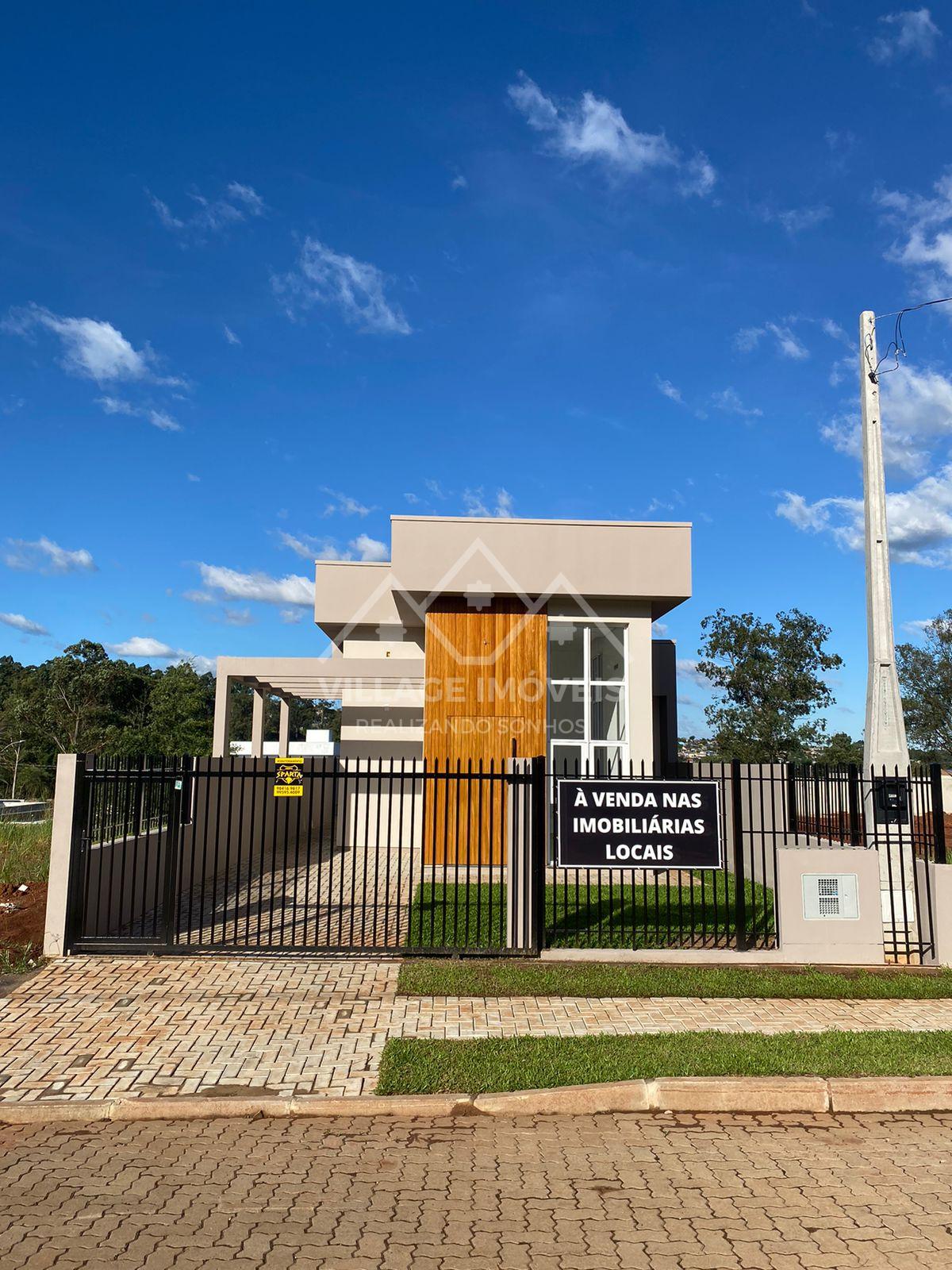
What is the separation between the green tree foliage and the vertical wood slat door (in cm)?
2795

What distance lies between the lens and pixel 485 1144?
5.19 m

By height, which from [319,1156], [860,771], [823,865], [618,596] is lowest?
[319,1156]

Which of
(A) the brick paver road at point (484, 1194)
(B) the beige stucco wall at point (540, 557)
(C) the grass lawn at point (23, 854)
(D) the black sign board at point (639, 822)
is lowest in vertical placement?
(A) the brick paver road at point (484, 1194)

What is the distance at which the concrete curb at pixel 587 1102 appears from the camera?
18.4 ft

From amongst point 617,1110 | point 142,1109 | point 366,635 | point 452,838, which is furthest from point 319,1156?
point 366,635

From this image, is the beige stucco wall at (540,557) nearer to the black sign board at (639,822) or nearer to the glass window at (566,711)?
the glass window at (566,711)

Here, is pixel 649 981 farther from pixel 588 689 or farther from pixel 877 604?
pixel 588 689

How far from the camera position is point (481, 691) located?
18359mm

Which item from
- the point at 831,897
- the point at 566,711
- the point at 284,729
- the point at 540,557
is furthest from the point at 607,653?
the point at 284,729

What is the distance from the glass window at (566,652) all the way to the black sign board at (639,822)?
31.7ft

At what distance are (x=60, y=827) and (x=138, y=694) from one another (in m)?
48.3

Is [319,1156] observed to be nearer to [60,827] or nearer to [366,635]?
[60,827]

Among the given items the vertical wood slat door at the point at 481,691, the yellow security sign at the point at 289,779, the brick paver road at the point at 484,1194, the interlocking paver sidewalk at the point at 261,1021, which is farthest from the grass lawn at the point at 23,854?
the brick paver road at the point at 484,1194

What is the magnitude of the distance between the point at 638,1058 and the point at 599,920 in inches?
164
